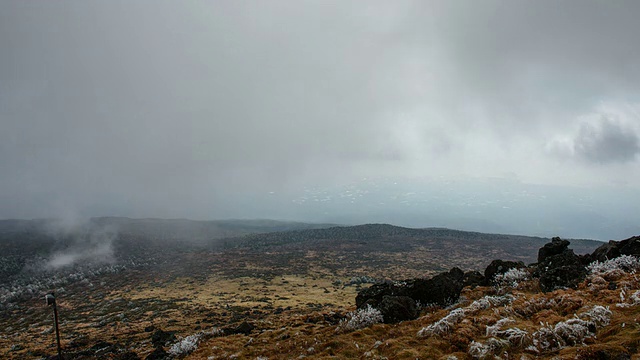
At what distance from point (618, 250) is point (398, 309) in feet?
61.8

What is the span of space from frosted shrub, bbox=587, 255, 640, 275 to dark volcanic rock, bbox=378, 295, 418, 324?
12528 mm

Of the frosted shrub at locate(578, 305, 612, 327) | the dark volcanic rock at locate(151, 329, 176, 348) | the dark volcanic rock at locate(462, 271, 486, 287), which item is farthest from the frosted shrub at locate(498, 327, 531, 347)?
the dark volcanic rock at locate(151, 329, 176, 348)

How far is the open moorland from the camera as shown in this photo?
1450 centimetres

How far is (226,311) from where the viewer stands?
46.1 m

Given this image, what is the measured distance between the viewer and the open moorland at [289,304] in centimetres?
1450

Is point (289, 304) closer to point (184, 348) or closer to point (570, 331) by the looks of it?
point (184, 348)

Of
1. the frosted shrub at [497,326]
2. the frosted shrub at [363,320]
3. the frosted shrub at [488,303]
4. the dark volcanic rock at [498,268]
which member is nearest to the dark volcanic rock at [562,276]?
the frosted shrub at [488,303]

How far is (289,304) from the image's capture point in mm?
49594

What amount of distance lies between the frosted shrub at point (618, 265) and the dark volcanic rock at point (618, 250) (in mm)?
1243

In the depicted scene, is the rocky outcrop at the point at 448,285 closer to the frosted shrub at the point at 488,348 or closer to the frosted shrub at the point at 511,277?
the frosted shrub at the point at 511,277

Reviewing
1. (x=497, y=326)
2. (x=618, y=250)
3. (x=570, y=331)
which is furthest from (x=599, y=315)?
(x=618, y=250)

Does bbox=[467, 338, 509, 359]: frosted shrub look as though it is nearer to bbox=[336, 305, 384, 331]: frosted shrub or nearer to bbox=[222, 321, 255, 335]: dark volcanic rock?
bbox=[336, 305, 384, 331]: frosted shrub

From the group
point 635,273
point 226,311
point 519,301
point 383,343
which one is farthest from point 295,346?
point 226,311

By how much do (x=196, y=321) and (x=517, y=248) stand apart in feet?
421
